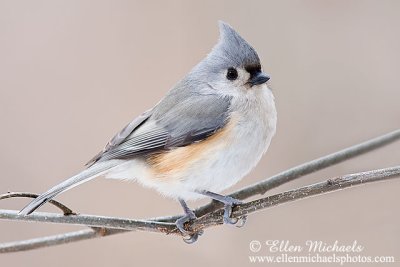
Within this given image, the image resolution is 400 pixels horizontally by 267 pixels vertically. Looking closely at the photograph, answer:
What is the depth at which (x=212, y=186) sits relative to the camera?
1.44 meters

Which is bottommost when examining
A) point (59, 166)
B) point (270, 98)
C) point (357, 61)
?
point (270, 98)

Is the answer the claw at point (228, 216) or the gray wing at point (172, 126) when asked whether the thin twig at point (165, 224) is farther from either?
the gray wing at point (172, 126)

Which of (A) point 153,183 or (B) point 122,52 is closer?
(A) point 153,183

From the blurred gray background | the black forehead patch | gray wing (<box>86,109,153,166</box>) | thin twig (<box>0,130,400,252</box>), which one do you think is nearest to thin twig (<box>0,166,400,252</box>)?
thin twig (<box>0,130,400,252</box>)

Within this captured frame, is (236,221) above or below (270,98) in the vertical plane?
below

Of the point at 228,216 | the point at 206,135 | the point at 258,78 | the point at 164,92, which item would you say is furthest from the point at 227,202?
the point at 164,92

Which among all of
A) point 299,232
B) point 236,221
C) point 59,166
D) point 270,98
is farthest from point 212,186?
point 59,166

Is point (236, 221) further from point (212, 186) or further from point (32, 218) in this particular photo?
point (32, 218)

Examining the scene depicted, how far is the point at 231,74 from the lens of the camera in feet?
4.97

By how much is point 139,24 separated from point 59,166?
2.13 ft

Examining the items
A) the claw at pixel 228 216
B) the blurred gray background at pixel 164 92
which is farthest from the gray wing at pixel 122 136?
the blurred gray background at pixel 164 92

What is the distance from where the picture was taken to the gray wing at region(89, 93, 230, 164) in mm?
1451

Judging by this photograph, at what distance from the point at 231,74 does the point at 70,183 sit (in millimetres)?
504

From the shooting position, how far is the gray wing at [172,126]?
1.45 m
